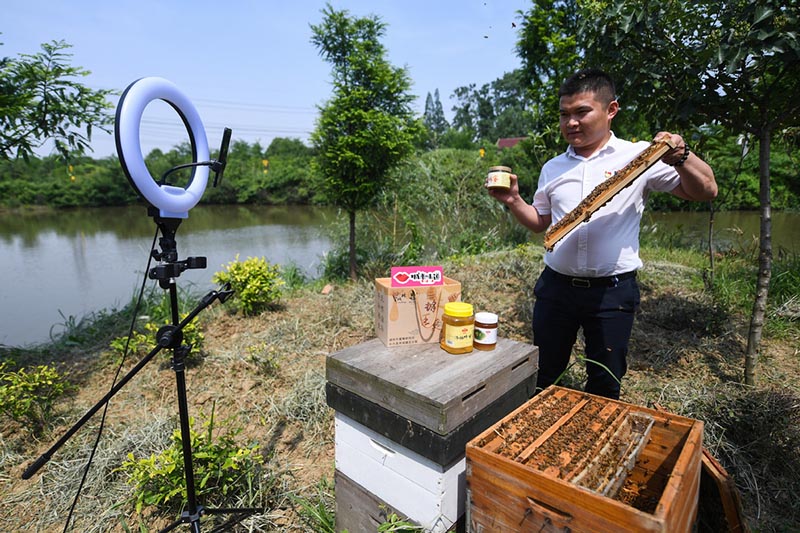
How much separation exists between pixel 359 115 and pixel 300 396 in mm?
4037

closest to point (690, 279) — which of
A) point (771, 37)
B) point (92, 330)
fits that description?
point (771, 37)

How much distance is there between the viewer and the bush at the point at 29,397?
2746mm

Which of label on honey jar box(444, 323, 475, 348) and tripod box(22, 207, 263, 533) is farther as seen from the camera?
label on honey jar box(444, 323, 475, 348)

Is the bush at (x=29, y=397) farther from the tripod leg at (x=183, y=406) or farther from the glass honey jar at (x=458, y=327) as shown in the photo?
the glass honey jar at (x=458, y=327)

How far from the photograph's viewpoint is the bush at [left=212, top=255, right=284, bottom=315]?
4.80 m

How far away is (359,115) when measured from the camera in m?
5.67

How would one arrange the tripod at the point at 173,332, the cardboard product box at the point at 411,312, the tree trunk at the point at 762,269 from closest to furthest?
the tripod at the point at 173,332, the cardboard product box at the point at 411,312, the tree trunk at the point at 762,269

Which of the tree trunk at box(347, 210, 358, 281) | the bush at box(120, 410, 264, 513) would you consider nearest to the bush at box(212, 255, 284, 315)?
the tree trunk at box(347, 210, 358, 281)

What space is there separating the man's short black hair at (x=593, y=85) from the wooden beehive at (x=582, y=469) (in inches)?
56.9

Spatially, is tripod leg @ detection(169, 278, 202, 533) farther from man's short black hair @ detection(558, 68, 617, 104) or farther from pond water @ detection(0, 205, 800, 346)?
pond water @ detection(0, 205, 800, 346)

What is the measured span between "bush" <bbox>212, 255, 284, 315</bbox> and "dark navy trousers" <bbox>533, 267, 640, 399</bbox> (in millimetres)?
3534

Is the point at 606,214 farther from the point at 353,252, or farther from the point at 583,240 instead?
the point at 353,252

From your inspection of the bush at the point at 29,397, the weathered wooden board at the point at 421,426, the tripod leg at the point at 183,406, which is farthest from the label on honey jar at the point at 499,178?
the bush at the point at 29,397

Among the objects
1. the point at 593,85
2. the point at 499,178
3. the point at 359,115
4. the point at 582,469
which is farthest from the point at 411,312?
the point at 359,115
